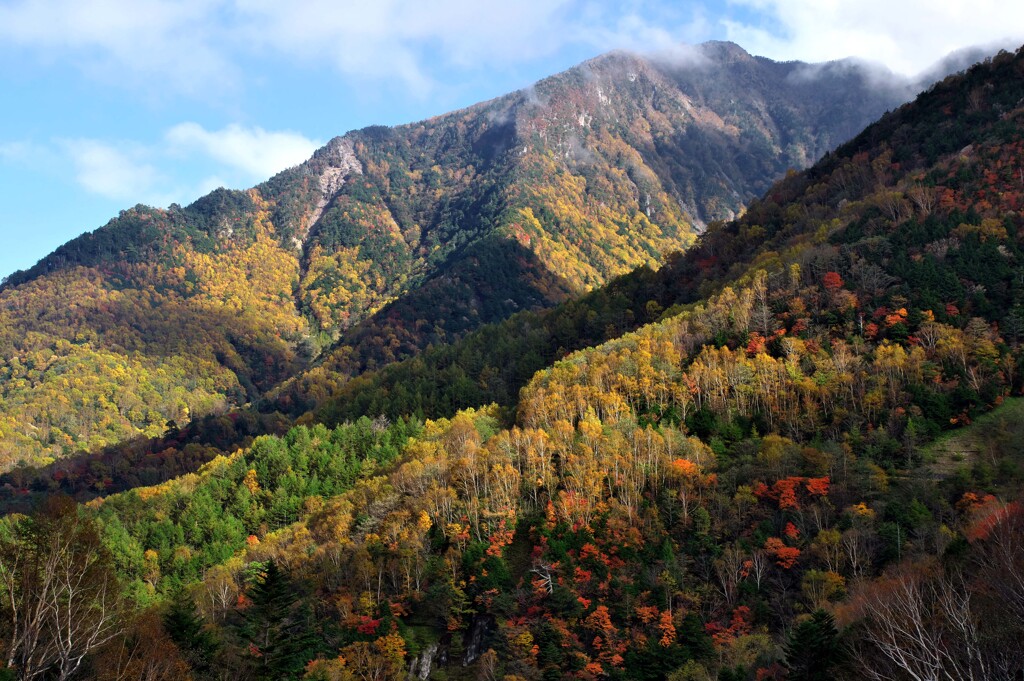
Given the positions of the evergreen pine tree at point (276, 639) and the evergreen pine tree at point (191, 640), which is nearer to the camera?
the evergreen pine tree at point (276, 639)

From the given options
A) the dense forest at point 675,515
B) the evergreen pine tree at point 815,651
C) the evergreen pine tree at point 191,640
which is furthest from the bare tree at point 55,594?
the evergreen pine tree at point 815,651

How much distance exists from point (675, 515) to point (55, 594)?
57003 millimetres

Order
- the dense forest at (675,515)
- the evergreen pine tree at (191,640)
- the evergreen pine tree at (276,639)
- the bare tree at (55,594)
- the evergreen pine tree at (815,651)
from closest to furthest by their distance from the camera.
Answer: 1. the bare tree at (55,594)
2. the dense forest at (675,515)
3. the evergreen pine tree at (815,651)
4. the evergreen pine tree at (276,639)
5. the evergreen pine tree at (191,640)

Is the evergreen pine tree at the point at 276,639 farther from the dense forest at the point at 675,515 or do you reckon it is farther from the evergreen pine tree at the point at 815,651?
the evergreen pine tree at the point at 815,651

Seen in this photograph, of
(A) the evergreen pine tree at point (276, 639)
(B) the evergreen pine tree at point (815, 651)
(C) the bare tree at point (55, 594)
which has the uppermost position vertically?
(C) the bare tree at point (55, 594)

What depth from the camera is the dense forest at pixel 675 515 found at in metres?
40.7

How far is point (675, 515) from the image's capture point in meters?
75.8

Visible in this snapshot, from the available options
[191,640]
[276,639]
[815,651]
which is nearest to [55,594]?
[191,640]

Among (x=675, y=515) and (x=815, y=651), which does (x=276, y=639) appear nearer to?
(x=815, y=651)

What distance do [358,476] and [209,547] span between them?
23.9 m

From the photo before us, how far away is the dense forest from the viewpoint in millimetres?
40719

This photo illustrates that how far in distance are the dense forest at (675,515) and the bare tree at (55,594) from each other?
206mm

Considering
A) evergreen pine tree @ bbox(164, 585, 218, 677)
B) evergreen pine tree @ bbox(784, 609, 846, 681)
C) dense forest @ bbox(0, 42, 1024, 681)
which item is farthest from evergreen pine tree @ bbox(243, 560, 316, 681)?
evergreen pine tree @ bbox(784, 609, 846, 681)

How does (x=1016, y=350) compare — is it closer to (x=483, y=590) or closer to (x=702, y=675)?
(x=702, y=675)
